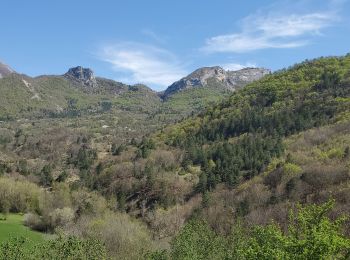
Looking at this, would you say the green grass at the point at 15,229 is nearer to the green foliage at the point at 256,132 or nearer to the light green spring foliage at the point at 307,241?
the green foliage at the point at 256,132

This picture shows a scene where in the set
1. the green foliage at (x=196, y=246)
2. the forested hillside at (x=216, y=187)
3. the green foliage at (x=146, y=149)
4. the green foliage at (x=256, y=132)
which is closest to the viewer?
the green foliage at (x=196, y=246)

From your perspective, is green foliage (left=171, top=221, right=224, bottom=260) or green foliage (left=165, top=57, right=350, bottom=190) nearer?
green foliage (left=171, top=221, right=224, bottom=260)

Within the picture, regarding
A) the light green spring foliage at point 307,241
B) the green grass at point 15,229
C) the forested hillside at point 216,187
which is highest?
the light green spring foliage at point 307,241

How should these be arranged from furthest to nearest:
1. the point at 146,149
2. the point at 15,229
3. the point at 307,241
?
the point at 146,149, the point at 15,229, the point at 307,241

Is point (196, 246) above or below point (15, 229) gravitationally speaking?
above

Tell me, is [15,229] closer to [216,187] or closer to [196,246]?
[216,187]

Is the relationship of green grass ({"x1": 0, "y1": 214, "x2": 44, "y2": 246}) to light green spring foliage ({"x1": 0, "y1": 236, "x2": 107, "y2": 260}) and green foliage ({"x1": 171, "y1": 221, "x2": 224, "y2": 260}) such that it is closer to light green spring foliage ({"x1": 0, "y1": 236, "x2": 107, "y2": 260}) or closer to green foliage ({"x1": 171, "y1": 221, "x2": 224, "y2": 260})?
green foliage ({"x1": 171, "y1": 221, "x2": 224, "y2": 260})

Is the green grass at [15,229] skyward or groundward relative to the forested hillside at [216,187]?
groundward

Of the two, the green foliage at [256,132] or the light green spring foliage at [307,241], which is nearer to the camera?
the light green spring foliage at [307,241]

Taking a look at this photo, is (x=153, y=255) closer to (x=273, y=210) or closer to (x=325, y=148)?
(x=273, y=210)

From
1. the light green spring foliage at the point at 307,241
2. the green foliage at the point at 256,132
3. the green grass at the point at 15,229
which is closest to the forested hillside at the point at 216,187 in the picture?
the light green spring foliage at the point at 307,241

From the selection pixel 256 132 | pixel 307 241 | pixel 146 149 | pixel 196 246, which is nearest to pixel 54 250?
pixel 307 241

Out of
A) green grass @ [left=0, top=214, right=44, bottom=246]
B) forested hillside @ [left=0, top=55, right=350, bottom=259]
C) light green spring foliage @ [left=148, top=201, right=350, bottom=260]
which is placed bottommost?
green grass @ [left=0, top=214, right=44, bottom=246]

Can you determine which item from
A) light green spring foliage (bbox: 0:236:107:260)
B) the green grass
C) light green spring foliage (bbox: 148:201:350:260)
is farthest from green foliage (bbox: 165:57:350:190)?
light green spring foliage (bbox: 148:201:350:260)
